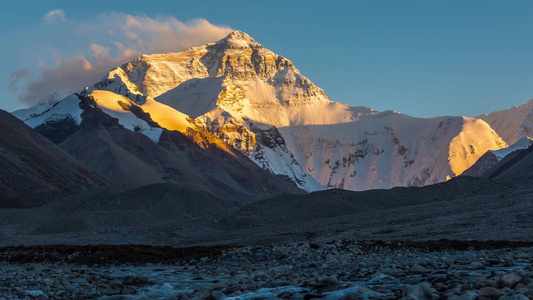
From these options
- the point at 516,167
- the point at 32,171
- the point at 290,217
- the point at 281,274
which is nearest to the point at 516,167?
the point at 516,167

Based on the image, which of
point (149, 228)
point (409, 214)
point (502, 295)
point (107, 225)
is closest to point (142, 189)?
point (107, 225)

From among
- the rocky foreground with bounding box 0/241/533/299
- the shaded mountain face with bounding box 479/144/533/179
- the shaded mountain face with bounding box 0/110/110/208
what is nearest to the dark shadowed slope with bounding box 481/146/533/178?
the shaded mountain face with bounding box 479/144/533/179

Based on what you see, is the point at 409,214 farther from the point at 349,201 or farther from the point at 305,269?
the point at 305,269

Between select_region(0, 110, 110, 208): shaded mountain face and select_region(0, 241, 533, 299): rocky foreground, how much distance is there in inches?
3181

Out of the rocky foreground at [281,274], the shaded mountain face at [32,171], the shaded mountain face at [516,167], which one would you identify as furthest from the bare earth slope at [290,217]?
the shaded mountain face at [516,167]

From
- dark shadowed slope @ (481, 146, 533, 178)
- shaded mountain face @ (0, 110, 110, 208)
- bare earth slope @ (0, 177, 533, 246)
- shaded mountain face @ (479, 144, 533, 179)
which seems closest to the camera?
bare earth slope @ (0, 177, 533, 246)

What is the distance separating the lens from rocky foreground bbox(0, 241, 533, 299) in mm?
13695

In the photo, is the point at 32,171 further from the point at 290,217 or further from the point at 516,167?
the point at 516,167

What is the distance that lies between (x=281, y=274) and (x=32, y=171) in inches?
4518

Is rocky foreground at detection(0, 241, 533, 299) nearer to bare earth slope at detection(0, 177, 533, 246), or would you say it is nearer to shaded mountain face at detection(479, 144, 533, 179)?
bare earth slope at detection(0, 177, 533, 246)

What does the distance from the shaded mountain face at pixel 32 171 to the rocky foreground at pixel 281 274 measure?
80795mm

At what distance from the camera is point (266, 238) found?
4991 cm

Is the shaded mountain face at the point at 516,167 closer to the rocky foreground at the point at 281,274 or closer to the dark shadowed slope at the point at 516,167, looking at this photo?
the dark shadowed slope at the point at 516,167

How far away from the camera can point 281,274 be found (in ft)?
70.4
